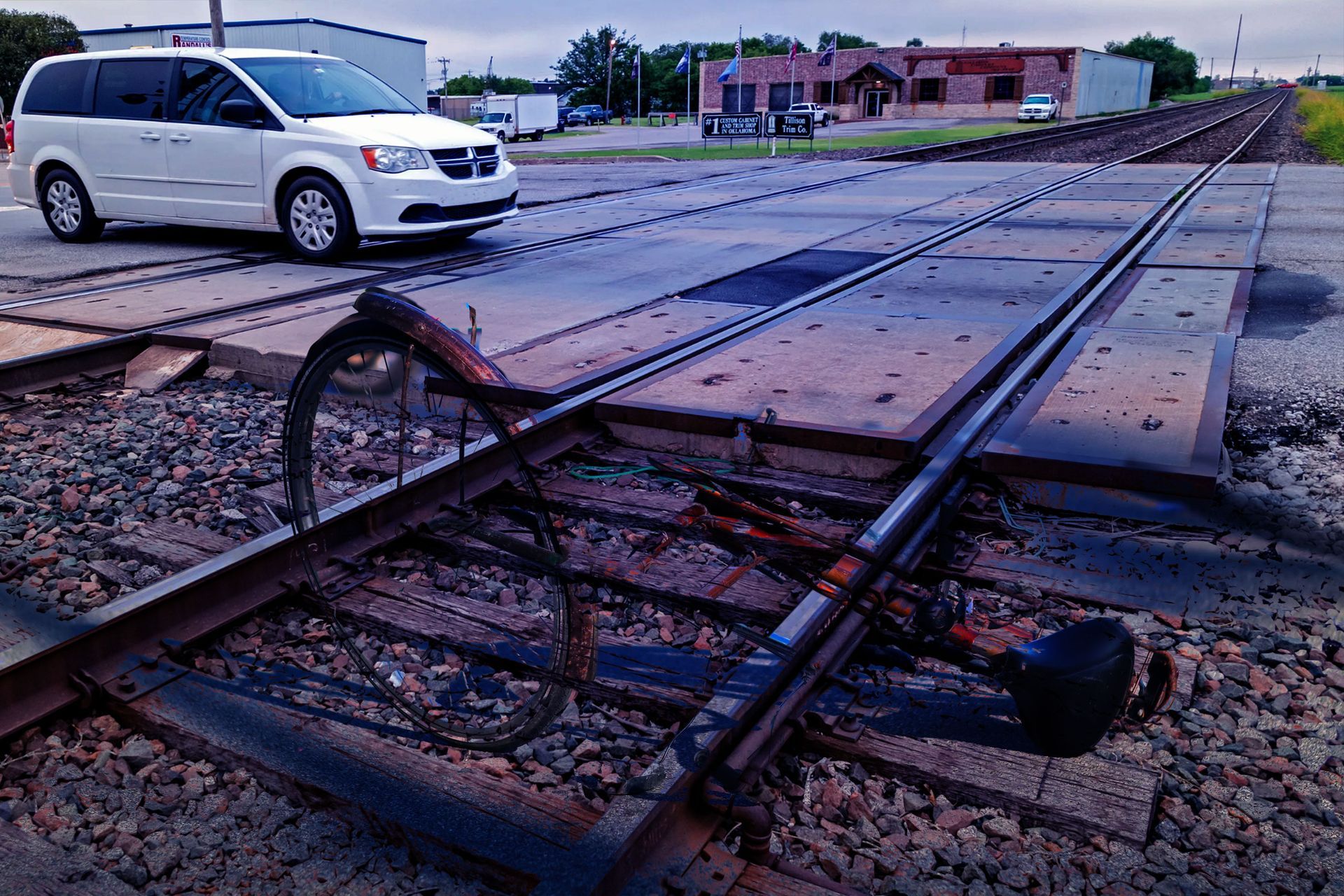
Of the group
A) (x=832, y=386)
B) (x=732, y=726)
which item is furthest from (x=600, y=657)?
(x=832, y=386)

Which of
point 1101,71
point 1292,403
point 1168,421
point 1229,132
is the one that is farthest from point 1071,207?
point 1101,71

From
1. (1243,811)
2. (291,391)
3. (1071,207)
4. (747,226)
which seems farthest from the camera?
(1071,207)

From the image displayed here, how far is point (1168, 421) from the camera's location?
4.78 m

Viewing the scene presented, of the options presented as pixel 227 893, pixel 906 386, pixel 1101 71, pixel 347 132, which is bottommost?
pixel 227 893

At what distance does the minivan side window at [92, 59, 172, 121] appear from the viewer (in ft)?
35.4

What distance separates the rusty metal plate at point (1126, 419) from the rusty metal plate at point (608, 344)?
7.32ft

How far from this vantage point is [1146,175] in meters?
20.5

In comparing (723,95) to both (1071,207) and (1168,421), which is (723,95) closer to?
(1071,207)

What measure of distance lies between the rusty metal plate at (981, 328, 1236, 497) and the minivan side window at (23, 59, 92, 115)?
34.2 feet

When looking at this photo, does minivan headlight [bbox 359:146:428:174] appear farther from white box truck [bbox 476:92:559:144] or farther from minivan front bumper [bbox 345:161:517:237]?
white box truck [bbox 476:92:559:144]

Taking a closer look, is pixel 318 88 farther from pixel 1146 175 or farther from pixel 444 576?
pixel 1146 175

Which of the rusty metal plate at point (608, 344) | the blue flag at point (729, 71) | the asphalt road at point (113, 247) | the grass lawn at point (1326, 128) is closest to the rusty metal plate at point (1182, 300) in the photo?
the rusty metal plate at point (608, 344)

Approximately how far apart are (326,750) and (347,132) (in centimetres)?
839

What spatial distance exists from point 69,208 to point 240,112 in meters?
2.92
